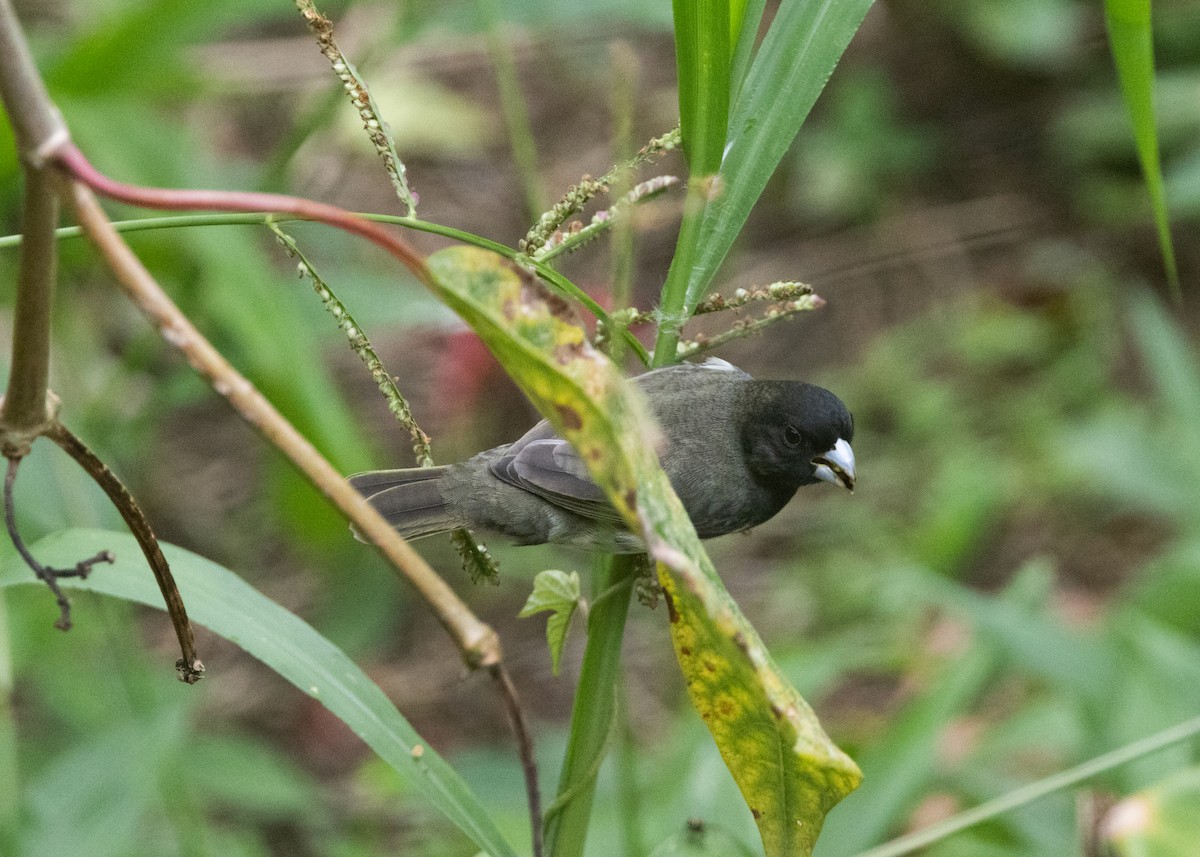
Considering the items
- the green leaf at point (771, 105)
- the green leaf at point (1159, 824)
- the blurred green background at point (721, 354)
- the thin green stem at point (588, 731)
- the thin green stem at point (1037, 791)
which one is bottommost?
the blurred green background at point (721, 354)

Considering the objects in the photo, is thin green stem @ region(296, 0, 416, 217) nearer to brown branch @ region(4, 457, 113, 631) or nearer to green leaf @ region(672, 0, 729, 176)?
green leaf @ region(672, 0, 729, 176)

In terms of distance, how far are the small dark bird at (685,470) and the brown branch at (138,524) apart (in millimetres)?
993

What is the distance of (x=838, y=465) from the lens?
2426 millimetres

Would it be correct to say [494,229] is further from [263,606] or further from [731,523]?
[263,606]

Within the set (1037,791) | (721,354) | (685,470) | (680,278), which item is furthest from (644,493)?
(721,354)

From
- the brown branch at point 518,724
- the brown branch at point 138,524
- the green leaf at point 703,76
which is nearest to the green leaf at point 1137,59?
the green leaf at point 703,76

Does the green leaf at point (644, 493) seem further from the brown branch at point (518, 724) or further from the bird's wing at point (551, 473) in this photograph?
the bird's wing at point (551, 473)

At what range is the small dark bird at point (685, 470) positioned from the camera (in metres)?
2.30

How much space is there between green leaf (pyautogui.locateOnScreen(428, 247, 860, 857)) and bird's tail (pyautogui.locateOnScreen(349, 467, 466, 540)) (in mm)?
1224

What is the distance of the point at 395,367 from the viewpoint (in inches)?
232

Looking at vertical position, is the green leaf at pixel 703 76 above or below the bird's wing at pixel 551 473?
above

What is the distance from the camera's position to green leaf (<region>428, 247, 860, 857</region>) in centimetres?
93

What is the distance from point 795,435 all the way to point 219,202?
1716 millimetres

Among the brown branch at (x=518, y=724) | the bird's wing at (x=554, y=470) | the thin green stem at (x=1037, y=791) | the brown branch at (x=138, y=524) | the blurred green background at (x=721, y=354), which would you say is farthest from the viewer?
the blurred green background at (x=721, y=354)
